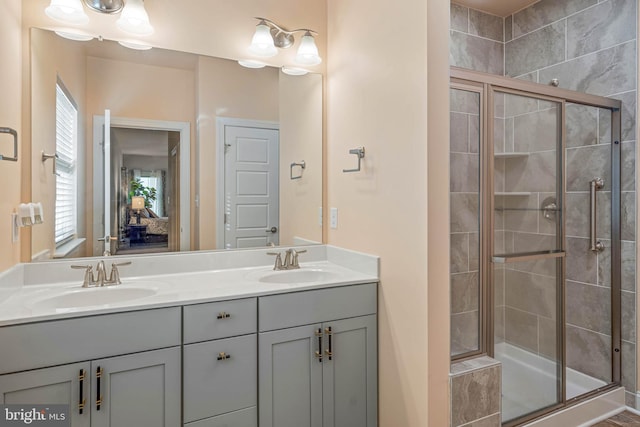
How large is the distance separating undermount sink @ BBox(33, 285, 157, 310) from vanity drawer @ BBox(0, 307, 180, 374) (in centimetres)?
26

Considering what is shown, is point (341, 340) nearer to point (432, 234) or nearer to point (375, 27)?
point (432, 234)

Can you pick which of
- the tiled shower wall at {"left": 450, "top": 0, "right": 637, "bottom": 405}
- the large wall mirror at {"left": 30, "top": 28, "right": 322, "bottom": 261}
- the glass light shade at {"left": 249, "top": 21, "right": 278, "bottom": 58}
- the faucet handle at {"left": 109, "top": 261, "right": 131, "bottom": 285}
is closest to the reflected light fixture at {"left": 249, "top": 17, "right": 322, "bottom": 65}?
the glass light shade at {"left": 249, "top": 21, "right": 278, "bottom": 58}

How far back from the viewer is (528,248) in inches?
84.4

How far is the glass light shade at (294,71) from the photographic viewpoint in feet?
7.41

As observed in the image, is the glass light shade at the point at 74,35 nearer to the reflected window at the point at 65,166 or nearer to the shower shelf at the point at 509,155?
the reflected window at the point at 65,166

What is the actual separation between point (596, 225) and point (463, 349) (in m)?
1.30

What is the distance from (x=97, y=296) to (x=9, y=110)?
0.87 metres

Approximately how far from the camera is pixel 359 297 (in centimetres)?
182

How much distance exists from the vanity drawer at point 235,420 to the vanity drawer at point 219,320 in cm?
33

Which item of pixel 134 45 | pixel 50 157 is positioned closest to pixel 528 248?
pixel 134 45

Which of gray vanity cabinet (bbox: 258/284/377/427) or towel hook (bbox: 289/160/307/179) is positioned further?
towel hook (bbox: 289/160/307/179)

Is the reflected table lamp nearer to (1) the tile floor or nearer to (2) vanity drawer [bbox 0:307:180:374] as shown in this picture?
(2) vanity drawer [bbox 0:307:180:374]

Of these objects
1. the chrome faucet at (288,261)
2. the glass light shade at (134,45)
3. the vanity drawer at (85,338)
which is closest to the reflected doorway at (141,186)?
the glass light shade at (134,45)

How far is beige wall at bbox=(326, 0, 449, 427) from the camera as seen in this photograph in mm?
1549
